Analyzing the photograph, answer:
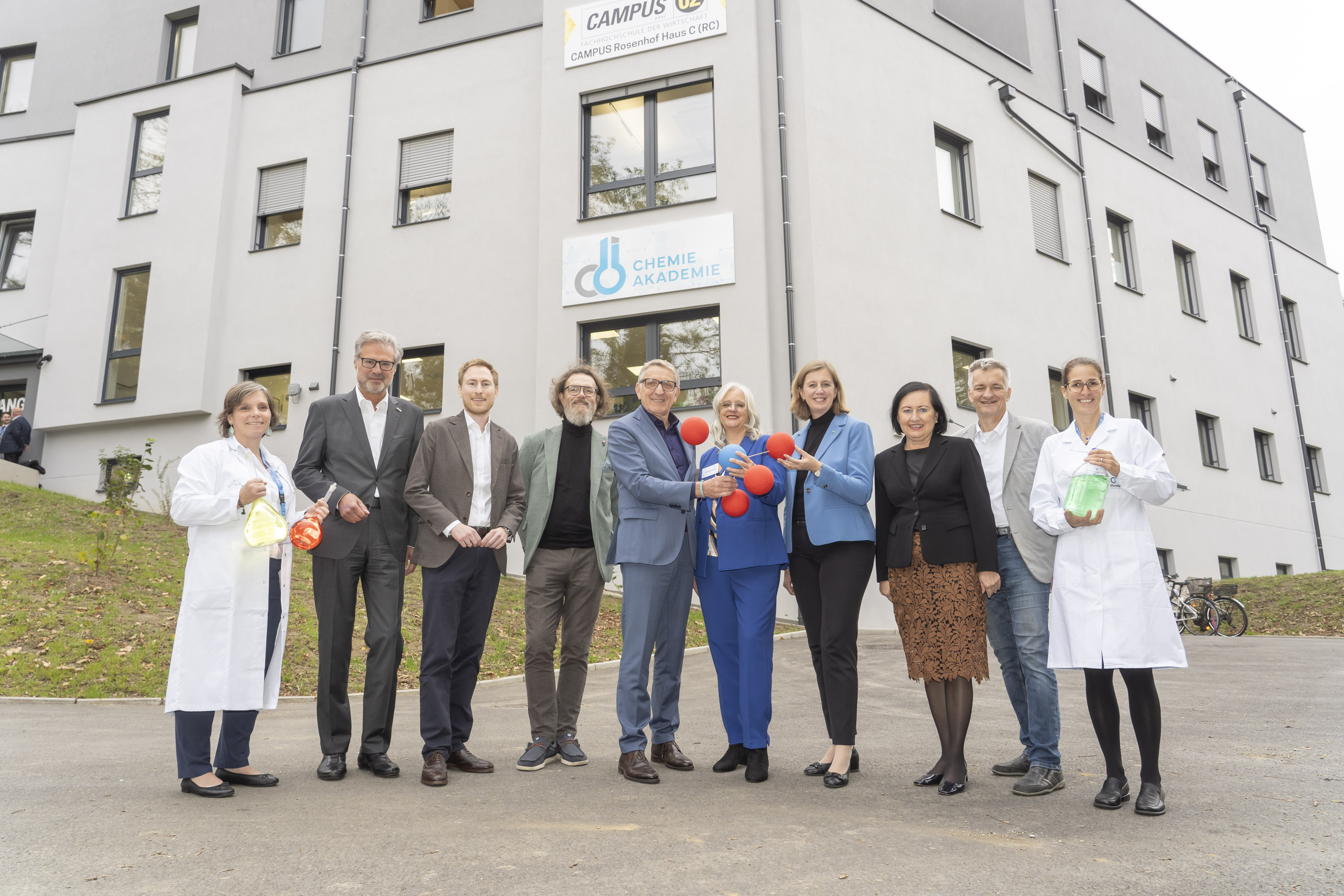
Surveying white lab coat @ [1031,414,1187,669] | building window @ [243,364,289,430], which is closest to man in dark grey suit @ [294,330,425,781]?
white lab coat @ [1031,414,1187,669]

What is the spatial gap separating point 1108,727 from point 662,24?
1417cm

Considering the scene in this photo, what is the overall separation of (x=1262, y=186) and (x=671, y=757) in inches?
1062

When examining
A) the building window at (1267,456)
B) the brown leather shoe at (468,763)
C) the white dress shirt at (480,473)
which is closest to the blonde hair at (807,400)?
the white dress shirt at (480,473)

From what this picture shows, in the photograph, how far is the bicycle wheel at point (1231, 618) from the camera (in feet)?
46.9

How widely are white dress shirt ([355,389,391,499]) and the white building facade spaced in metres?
9.15

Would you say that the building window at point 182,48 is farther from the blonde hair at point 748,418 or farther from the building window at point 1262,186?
the building window at point 1262,186

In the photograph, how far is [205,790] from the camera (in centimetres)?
435

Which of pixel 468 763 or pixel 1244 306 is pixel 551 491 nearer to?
pixel 468 763

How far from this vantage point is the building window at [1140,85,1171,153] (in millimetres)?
21828

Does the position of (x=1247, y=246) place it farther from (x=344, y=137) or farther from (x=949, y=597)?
(x=949, y=597)

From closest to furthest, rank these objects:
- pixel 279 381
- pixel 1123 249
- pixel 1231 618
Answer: pixel 1231 618 → pixel 279 381 → pixel 1123 249

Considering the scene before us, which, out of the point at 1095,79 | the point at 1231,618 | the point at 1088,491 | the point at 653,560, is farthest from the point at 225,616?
the point at 1095,79

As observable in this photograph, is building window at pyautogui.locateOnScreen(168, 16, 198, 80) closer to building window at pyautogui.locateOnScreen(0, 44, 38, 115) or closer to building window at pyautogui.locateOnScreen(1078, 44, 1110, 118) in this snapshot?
building window at pyautogui.locateOnScreen(0, 44, 38, 115)

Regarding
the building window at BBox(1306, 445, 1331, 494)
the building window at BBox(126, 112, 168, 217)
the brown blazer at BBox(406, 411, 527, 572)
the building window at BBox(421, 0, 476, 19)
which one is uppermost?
the building window at BBox(421, 0, 476, 19)
